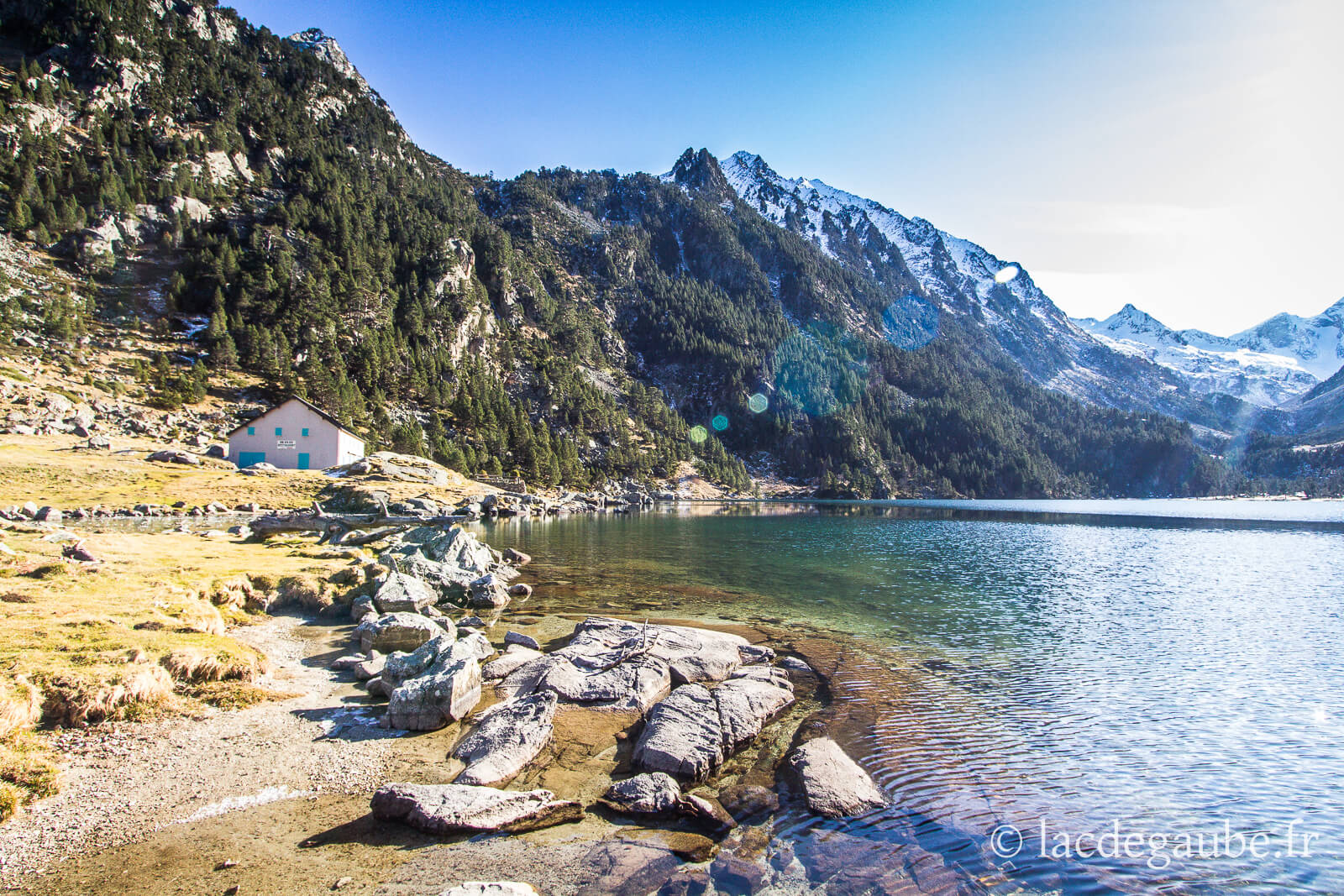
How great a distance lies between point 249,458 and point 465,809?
85.8 meters

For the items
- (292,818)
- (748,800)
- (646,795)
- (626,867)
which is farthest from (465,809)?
(748,800)

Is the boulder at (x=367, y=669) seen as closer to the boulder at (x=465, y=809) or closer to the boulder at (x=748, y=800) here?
the boulder at (x=465, y=809)

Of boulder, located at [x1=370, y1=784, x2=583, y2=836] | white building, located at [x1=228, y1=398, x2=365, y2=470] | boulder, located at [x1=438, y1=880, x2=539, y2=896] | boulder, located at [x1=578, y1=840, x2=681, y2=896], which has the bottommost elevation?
boulder, located at [x1=578, y1=840, x2=681, y2=896]

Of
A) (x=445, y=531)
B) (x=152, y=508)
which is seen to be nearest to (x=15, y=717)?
(x=445, y=531)

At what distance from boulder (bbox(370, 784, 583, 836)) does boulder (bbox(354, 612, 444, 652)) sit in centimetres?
1013

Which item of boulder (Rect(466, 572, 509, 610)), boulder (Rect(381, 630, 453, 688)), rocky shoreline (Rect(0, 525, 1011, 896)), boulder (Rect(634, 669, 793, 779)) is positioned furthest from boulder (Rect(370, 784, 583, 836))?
boulder (Rect(466, 572, 509, 610))

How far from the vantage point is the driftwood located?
3775 centimetres

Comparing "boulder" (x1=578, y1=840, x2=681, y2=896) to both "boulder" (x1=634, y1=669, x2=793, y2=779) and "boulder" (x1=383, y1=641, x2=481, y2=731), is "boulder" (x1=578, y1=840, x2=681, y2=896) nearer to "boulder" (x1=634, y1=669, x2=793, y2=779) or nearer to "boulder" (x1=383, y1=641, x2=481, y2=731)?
"boulder" (x1=634, y1=669, x2=793, y2=779)

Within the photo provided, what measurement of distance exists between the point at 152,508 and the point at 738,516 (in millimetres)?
84115

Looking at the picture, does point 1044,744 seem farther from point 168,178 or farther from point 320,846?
point 168,178

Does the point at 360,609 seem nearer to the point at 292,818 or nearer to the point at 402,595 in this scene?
the point at 402,595

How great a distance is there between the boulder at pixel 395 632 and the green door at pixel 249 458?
7226 cm

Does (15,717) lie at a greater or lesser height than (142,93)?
lesser

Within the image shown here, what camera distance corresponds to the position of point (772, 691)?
51.2 ft
